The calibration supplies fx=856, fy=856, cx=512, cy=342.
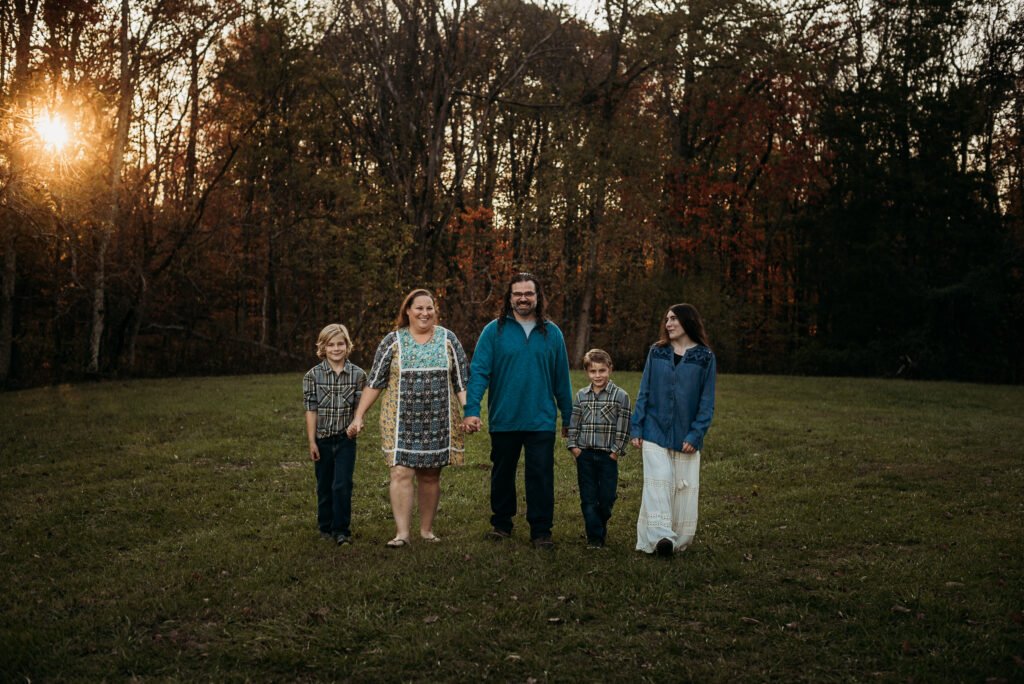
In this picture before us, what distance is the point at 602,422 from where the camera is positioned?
7164mm

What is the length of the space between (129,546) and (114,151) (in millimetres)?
19643

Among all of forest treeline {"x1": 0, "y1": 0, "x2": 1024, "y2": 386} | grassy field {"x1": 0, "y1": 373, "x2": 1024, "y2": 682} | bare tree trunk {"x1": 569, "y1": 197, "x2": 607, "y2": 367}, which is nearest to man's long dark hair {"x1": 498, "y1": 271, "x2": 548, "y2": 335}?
grassy field {"x1": 0, "y1": 373, "x2": 1024, "y2": 682}

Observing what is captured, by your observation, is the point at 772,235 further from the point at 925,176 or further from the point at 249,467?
the point at 249,467

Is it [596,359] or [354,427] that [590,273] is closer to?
[596,359]

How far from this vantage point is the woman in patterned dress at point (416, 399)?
701cm

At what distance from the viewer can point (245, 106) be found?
2900 centimetres

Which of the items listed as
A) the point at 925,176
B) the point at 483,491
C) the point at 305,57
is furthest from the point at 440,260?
the point at 483,491

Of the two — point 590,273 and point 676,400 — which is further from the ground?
point 590,273

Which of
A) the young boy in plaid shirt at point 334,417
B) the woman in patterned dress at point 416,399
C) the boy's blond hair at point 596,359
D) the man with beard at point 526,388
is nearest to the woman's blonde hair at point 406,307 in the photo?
the woman in patterned dress at point 416,399

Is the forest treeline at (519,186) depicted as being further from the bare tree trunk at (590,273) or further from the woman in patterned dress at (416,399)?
the woman in patterned dress at (416,399)

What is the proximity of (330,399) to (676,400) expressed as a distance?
2905 millimetres

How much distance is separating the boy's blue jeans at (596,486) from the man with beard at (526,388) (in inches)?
11.2

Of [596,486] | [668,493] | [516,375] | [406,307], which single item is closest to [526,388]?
[516,375]

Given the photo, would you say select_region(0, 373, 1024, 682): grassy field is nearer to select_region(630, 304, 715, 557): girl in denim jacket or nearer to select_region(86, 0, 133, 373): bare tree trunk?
select_region(630, 304, 715, 557): girl in denim jacket
